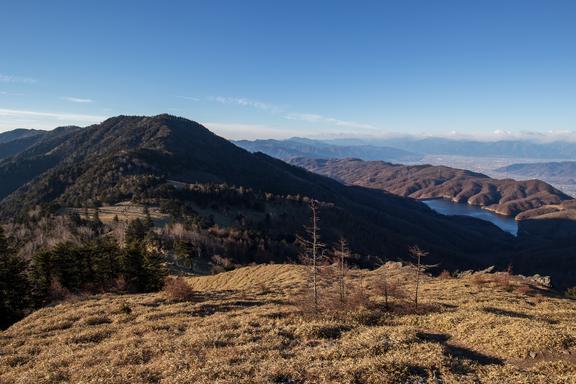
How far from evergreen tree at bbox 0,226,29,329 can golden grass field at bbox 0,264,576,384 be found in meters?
10.9

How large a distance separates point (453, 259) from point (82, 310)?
171 m

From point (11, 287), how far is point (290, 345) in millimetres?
43418

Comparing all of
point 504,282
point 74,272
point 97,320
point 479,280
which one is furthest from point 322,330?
point 74,272

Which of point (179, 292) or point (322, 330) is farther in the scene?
point (179, 292)

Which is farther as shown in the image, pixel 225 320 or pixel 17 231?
pixel 17 231

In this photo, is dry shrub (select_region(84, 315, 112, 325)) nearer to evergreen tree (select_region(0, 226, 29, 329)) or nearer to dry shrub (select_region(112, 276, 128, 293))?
evergreen tree (select_region(0, 226, 29, 329))

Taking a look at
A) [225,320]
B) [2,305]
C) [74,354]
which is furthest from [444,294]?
[2,305]

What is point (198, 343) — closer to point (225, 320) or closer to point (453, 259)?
point (225, 320)

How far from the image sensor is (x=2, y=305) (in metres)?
43.9

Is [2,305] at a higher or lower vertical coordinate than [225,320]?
lower

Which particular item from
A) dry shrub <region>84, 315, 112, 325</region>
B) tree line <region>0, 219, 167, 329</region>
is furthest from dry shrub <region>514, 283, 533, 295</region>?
tree line <region>0, 219, 167, 329</region>

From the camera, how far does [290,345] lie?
2205 cm


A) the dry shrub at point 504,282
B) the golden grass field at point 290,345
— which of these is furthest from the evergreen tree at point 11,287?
the dry shrub at point 504,282

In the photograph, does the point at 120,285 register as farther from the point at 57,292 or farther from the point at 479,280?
the point at 479,280
